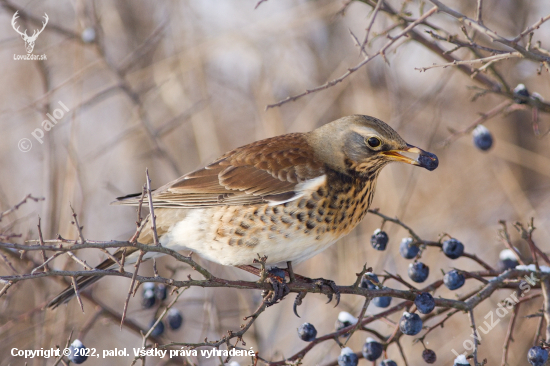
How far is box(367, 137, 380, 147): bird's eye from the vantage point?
3719mm

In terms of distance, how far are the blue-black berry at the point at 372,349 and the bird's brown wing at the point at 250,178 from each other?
111cm

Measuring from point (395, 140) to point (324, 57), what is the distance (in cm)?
364

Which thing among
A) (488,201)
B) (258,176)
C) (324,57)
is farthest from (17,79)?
(488,201)

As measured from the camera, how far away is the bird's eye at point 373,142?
12.2ft

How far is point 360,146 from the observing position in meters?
3.83

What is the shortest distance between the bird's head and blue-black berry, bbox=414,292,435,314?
88 centimetres

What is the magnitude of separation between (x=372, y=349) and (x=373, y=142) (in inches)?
53.5

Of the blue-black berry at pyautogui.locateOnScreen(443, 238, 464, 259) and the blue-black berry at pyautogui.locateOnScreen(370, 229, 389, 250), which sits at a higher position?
the blue-black berry at pyautogui.locateOnScreen(370, 229, 389, 250)

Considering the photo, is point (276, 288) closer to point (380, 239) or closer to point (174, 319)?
point (380, 239)

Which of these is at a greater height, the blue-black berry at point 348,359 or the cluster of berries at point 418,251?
the cluster of berries at point 418,251

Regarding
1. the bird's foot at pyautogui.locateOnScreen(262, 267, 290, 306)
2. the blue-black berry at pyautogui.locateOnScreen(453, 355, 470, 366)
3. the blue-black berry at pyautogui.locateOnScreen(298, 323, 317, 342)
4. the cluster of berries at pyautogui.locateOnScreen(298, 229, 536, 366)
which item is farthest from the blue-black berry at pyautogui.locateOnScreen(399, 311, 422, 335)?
the bird's foot at pyautogui.locateOnScreen(262, 267, 290, 306)

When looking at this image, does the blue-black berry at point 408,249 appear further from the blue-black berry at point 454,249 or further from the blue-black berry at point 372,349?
the blue-black berry at point 372,349

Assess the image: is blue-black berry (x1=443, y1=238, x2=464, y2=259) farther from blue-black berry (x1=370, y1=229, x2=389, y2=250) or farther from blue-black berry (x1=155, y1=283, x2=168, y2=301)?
blue-black berry (x1=155, y1=283, x2=168, y2=301)

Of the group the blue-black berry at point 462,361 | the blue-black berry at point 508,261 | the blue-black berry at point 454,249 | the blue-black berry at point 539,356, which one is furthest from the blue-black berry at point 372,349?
the blue-black berry at point 508,261
